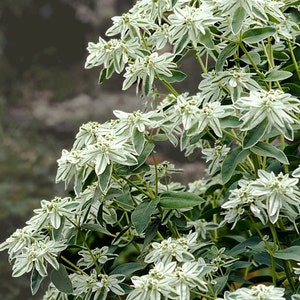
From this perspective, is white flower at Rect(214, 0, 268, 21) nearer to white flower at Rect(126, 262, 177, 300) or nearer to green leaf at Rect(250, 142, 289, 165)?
green leaf at Rect(250, 142, 289, 165)

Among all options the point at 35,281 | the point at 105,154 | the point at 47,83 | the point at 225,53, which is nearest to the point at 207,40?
the point at 225,53

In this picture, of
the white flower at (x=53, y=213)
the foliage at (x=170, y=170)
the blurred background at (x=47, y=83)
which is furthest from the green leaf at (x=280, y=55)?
the blurred background at (x=47, y=83)

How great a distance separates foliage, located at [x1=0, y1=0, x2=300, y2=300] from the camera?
0.97m

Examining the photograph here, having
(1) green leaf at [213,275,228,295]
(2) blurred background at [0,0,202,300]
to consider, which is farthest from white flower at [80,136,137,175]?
(2) blurred background at [0,0,202,300]

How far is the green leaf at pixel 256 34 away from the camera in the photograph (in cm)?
108

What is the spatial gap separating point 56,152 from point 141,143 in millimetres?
1495

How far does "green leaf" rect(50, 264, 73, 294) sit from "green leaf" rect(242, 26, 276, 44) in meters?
0.46

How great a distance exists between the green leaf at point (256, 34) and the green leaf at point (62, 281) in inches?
18.0

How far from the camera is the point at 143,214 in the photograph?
1.08 meters

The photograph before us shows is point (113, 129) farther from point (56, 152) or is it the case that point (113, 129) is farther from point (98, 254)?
point (56, 152)

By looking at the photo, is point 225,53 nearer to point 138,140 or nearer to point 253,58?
point 253,58

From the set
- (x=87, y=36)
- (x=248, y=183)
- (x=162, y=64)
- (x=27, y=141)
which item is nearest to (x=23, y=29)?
(x=87, y=36)

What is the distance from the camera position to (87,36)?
2535 millimetres

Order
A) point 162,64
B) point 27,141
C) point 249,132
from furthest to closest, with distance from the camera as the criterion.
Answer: point 27,141
point 162,64
point 249,132
